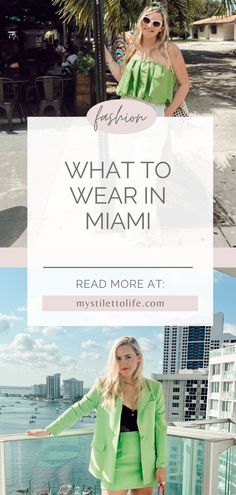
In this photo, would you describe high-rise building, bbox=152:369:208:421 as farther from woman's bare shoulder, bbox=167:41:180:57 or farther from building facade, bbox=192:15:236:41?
building facade, bbox=192:15:236:41

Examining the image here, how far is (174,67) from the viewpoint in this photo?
11.3 ft

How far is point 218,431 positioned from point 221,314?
1.50 ft

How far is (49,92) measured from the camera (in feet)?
20.7

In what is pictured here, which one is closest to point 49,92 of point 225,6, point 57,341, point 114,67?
point 225,6

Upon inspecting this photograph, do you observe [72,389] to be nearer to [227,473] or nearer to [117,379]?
[117,379]

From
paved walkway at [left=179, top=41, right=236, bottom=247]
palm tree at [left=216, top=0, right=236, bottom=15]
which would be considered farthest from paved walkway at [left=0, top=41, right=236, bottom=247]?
palm tree at [left=216, top=0, right=236, bottom=15]

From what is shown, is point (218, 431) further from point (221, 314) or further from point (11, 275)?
point (11, 275)

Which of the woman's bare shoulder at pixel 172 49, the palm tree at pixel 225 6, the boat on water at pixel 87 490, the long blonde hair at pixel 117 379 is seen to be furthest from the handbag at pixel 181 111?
the boat on water at pixel 87 490


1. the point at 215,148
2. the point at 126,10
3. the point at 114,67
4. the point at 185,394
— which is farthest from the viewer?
the point at 215,148

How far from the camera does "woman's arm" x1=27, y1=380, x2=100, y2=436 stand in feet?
8.96

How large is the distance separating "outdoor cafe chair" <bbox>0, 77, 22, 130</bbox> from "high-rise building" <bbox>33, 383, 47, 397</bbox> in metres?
3.45

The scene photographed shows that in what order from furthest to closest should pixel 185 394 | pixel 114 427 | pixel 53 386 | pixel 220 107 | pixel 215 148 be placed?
pixel 220 107
pixel 215 148
pixel 185 394
pixel 53 386
pixel 114 427

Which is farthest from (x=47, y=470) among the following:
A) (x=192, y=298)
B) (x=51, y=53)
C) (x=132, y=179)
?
(x=51, y=53)

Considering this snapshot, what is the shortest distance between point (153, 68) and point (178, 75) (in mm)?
126
